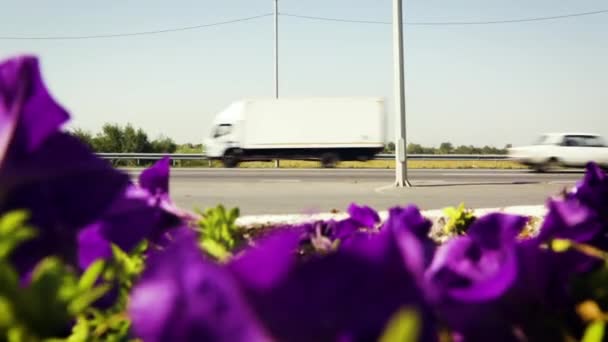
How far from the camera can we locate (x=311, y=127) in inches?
1012

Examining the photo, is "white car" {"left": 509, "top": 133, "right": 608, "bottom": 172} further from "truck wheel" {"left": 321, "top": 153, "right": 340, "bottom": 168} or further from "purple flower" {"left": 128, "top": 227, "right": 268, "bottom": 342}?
"purple flower" {"left": 128, "top": 227, "right": 268, "bottom": 342}

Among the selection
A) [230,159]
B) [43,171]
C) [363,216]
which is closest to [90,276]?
[43,171]

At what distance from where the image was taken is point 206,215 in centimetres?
79

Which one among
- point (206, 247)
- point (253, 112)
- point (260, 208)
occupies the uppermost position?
point (253, 112)

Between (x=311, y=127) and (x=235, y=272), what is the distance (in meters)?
25.5

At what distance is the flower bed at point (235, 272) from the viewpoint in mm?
230

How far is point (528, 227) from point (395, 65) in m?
11.8

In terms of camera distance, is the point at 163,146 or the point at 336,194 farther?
the point at 163,146

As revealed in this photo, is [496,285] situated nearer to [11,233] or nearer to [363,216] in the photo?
[11,233]

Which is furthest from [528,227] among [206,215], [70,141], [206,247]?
[70,141]

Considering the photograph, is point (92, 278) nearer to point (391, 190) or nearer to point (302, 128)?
point (391, 190)

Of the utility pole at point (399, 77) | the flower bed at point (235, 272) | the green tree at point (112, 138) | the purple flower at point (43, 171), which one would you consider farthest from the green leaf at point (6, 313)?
the green tree at point (112, 138)

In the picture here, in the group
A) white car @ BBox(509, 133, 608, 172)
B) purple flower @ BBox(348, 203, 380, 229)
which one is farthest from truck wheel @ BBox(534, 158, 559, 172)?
purple flower @ BBox(348, 203, 380, 229)

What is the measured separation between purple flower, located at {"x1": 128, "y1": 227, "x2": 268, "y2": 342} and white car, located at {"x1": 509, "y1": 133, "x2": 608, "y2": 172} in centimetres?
2142
